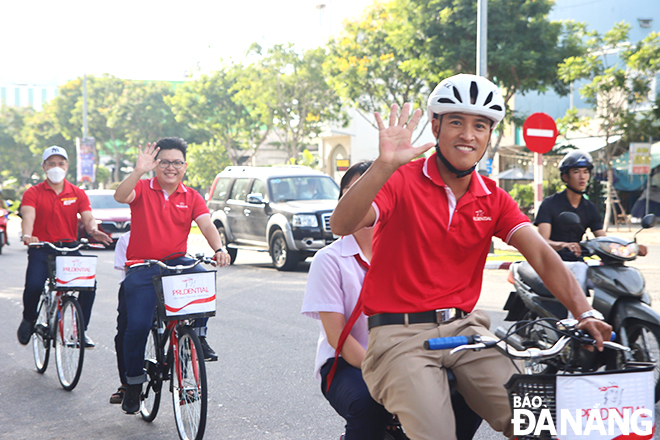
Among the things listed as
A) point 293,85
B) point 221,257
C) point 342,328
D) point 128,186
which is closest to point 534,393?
point 342,328

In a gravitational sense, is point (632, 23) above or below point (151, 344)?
above

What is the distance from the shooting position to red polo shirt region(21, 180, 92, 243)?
6.52m

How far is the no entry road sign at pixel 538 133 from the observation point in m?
13.4

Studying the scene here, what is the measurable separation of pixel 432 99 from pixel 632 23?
35.4 m

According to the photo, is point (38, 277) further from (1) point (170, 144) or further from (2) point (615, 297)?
(2) point (615, 297)

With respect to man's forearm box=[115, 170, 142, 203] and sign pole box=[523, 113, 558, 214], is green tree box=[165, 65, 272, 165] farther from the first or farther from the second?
man's forearm box=[115, 170, 142, 203]

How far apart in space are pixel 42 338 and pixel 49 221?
3.28 ft

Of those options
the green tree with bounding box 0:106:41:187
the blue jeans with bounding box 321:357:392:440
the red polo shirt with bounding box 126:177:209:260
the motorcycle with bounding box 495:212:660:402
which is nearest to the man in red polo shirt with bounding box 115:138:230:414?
the red polo shirt with bounding box 126:177:209:260

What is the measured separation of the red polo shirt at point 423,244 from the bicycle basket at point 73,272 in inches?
155

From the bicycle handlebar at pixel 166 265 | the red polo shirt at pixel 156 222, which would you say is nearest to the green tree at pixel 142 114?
the red polo shirt at pixel 156 222

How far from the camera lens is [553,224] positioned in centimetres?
602

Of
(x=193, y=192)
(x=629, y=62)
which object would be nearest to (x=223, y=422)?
(x=193, y=192)

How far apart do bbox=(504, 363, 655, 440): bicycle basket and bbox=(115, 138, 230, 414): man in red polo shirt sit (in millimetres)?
3063

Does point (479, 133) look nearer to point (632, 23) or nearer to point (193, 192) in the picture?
point (193, 192)
